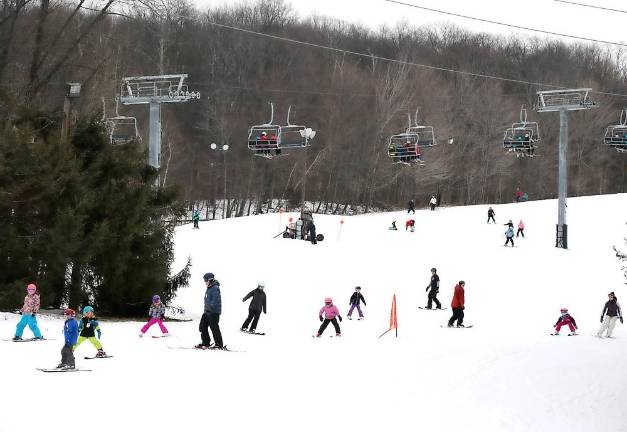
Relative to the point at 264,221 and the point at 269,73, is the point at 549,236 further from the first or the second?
the point at 269,73

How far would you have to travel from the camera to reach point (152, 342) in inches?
774

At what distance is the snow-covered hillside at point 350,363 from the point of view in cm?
1345

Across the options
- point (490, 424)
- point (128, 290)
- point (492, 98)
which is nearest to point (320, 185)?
point (492, 98)

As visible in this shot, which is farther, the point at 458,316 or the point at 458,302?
the point at 458,316

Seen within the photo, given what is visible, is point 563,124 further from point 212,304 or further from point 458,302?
point 212,304

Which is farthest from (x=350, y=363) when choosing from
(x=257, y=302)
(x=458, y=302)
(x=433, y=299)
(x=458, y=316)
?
(x=433, y=299)

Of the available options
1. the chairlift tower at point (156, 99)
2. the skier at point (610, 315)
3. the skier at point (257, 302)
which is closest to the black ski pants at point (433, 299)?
the skier at point (610, 315)

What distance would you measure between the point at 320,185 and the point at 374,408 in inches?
2848

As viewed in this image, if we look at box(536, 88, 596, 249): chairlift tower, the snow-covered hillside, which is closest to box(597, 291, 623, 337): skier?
the snow-covered hillside

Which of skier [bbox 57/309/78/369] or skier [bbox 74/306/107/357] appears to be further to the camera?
skier [bbox 74/306/107/357]

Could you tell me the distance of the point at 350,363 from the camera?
736 inches

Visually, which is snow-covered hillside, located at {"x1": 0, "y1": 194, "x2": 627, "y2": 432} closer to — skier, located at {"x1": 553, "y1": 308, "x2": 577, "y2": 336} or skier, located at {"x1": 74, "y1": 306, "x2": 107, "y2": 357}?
skier, located at {"x1": 74, "y1": 306, "x2": 107, "y2": 357}

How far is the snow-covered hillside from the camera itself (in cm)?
1345

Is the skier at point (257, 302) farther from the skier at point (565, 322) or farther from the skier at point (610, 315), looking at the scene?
the skier at point (610, 315)
